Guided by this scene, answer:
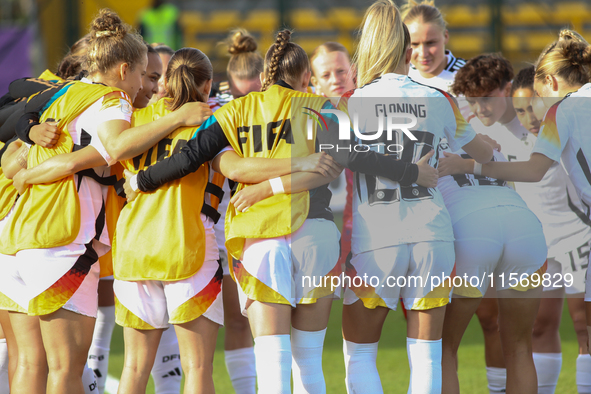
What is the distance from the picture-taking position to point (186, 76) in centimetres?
277

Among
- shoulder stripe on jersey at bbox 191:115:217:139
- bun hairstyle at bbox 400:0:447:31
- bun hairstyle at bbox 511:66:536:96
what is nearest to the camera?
shoulder stripe on jersey at bbox 191:115:217:139

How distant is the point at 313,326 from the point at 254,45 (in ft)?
6.75

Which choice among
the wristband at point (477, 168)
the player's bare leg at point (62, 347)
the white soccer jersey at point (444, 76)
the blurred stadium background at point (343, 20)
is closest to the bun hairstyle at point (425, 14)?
the white soccer jersey at point (444, 76)

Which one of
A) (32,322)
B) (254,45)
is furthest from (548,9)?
(32,322)

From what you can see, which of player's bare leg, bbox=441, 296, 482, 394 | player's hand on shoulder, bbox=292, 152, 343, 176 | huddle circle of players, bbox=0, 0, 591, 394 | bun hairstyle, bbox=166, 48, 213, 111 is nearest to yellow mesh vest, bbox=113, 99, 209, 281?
huddle circle of players, bbox=0, 0, 591, 394

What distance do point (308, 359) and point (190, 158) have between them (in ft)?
3.09

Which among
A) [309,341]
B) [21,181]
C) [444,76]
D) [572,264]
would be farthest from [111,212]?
[572,264]

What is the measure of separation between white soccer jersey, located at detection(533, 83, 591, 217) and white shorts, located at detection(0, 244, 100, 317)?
80.5 inches

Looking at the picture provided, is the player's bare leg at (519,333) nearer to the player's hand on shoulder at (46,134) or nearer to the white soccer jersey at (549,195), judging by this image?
the white soccer jersey at (549,195)

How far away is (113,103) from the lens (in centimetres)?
280

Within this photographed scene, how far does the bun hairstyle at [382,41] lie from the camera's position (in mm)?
2676

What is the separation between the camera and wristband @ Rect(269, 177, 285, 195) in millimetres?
2631

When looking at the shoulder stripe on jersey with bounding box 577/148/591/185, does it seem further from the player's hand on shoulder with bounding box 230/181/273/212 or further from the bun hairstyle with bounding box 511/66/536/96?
A: the player's hand on shoulder with bounding box 230/181/273/212

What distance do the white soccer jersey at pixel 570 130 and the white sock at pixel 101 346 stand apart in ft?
7.99
